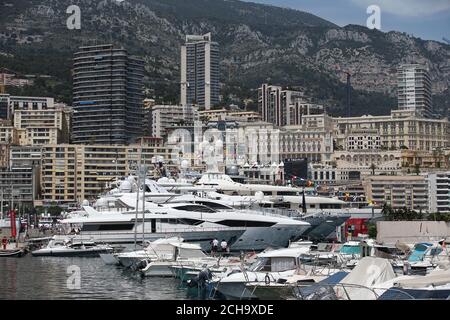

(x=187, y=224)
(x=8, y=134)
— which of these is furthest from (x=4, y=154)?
(x=187, y=224)

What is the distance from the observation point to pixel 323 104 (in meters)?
101

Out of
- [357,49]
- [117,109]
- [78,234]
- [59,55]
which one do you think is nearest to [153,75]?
[59,55]

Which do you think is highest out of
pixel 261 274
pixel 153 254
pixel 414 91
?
pixel 414 91

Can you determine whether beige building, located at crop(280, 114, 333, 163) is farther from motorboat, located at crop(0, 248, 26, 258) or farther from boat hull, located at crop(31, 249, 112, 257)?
boat hull, located at crop(31, 249, 112, 257)

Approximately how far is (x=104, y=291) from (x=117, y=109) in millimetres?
60424

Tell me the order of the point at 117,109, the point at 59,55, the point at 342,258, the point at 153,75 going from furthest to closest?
the point at 153,75 → the point at 59,55 → the point at 117,109 → the point at 342,258

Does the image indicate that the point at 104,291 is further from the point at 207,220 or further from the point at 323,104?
the point at 323,104

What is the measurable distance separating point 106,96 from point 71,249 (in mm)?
48625

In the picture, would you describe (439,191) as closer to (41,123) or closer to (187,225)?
(41,123)

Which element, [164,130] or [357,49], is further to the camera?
[164,130]

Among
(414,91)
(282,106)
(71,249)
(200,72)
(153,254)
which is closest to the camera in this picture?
(153,254)

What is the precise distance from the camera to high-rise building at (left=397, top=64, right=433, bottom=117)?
8537 centimetres

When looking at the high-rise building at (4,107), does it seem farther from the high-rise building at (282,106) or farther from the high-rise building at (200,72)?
the high-rise building at (282,106)

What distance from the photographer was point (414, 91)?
301ft
